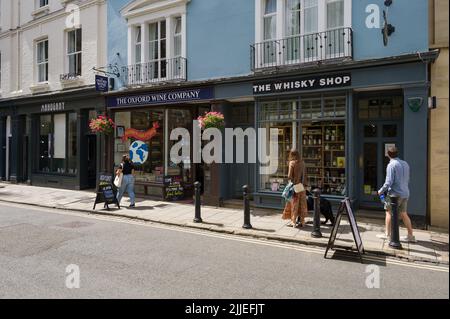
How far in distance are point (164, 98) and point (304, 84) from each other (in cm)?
508

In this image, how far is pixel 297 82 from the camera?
10055 mm

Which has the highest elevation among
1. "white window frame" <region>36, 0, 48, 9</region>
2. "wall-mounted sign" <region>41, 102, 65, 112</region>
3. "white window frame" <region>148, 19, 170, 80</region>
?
"white window frame" <region>36, 0, 48, 9</region>

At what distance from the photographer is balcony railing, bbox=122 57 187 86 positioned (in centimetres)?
1248

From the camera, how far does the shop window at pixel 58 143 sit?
1627 cm

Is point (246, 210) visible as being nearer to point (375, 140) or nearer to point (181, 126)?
point (375, 140)

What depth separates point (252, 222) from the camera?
9195 mm

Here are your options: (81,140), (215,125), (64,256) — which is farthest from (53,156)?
(64,256)

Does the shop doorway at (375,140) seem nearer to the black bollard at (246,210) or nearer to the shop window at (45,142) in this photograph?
the black bollard at (246,210)

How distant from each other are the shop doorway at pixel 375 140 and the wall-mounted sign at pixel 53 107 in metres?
12.5

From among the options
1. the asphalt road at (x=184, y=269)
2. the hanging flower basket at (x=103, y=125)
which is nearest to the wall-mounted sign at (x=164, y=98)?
the hanging flower basket at (x=103, y=125)

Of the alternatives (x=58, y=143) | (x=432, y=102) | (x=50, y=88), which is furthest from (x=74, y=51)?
(x=432, y=102)

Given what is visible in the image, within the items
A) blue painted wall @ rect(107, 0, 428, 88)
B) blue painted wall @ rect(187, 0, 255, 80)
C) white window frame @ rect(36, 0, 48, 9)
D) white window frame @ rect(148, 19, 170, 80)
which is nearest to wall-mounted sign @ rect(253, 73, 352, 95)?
blue painted wall @ rect(107, 0, 428, 88)

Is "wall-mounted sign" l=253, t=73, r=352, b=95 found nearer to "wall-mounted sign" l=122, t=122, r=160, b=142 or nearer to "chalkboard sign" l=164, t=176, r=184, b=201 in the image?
"chalkboard sign" l=164, t=176, r=184, b=201

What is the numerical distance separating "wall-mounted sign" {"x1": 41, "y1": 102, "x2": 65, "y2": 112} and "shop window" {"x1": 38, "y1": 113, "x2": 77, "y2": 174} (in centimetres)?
47
